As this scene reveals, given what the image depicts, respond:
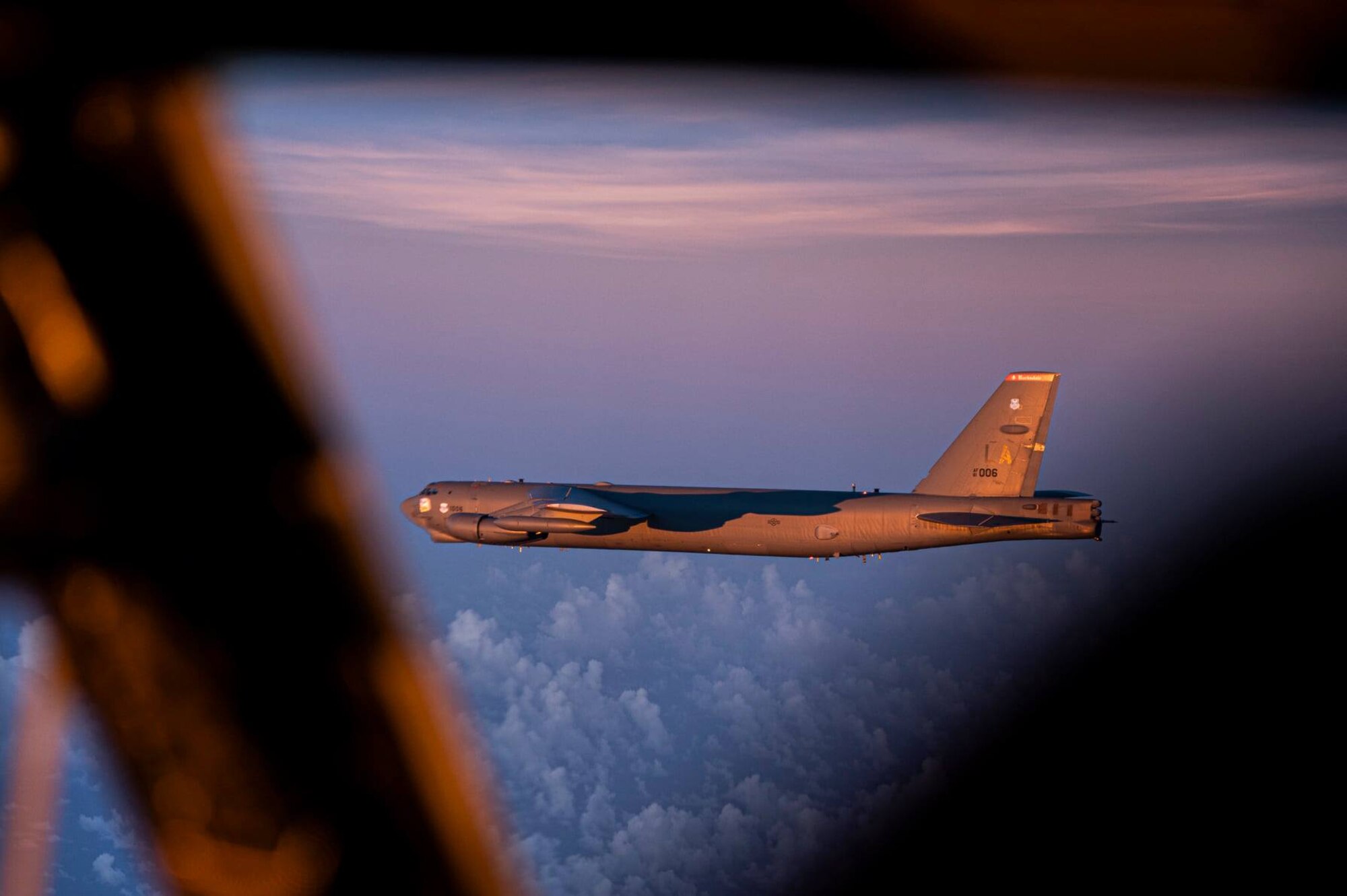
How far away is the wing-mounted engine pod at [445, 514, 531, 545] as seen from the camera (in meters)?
24.8

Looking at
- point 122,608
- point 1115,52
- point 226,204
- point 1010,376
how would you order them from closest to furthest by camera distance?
point 1115,52, point 122,608, point 226,204, point 1010,376

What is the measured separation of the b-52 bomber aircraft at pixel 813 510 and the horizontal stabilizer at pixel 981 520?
21 millimetres

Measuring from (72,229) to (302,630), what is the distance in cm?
110

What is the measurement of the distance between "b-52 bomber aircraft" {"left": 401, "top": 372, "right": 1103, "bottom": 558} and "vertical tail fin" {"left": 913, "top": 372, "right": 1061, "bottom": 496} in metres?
0.02

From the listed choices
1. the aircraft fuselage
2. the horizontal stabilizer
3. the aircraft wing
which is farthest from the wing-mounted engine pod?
the horizontal stabilizer

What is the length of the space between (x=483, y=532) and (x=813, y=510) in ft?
21.8

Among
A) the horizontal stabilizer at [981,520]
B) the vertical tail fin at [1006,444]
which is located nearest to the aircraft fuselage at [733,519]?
the horizontal stabilizer at [981,520]

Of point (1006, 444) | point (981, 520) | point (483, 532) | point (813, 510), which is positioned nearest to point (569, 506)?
point (483, 532)

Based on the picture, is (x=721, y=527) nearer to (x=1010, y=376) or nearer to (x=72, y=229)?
(x=1010, y=376)

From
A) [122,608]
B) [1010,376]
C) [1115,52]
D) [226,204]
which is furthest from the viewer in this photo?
[1010,376]

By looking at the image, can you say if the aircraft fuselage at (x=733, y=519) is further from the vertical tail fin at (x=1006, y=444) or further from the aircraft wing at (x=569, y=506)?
the vertical tail fin at (x=1006, y=444)

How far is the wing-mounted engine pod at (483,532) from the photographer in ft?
81.2

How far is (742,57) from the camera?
105 inches

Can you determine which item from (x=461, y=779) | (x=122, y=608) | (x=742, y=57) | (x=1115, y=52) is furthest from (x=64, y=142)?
(x=1115, y=52)
